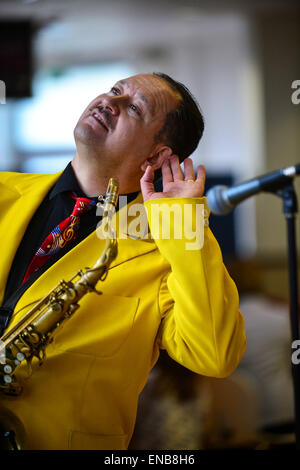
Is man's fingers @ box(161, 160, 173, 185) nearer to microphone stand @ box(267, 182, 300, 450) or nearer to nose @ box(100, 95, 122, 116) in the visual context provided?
nose @ box(100, 95, 122, 116)

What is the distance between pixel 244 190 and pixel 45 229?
51cm

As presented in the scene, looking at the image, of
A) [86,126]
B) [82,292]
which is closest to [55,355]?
[82,292]

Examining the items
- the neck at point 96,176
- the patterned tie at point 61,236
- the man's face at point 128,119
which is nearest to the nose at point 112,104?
the man's face at point 128,119

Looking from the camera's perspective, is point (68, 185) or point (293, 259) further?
point (68, 185)

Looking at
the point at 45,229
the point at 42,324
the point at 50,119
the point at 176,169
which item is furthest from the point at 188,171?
the point at 50,119

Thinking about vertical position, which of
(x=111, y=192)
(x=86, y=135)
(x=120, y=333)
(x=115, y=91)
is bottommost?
(x=120, y=333)

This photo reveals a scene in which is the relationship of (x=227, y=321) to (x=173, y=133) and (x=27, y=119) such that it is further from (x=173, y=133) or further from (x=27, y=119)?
(x=27, y=119)

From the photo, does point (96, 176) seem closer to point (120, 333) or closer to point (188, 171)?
point (188, 171)

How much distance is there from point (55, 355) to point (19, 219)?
340mm

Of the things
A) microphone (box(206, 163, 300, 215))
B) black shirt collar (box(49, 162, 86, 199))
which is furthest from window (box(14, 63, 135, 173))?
microphone (box(206, 163, 300, 215))

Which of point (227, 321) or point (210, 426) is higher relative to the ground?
point (227, 321)

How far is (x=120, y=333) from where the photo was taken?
1.15 meters

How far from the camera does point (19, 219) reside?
1.23 metres

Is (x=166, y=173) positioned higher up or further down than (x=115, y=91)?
further down
